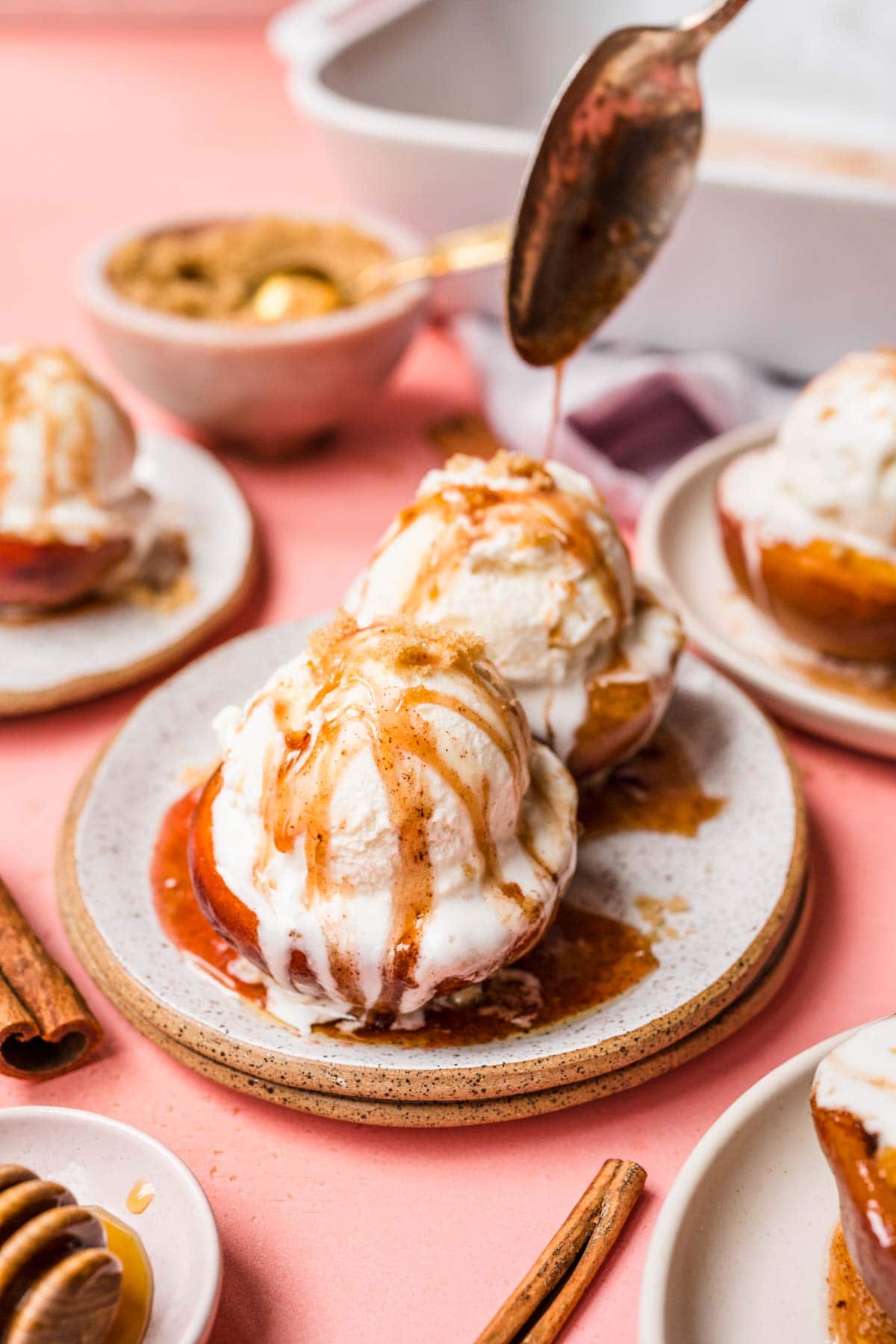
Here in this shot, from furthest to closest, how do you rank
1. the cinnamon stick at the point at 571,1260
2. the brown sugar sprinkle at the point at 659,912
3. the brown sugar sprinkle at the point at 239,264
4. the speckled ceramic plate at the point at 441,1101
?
the brown sugar sprinkle at the point at 239,264 → the brown sugar sprinkle at the point at 659,912 → the speckled ceramic plate at the point at 441,1101 → the cinnamon stick at the point at 571,1260

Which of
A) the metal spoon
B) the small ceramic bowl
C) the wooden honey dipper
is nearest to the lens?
the wooden honey dipper

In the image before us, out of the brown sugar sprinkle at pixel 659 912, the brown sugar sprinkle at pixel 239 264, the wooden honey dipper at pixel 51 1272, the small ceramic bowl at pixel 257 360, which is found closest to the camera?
the wooden honey dipper at pixel 51 1272

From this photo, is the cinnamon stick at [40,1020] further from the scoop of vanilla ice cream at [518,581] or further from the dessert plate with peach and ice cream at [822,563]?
the dessert plate with peach and ice cream at [822,563]

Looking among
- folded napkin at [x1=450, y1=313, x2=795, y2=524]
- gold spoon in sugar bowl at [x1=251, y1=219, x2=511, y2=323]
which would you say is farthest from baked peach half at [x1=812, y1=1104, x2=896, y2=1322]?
gold spoon in sugar bowl at [x1=251, y1=219, x2=511, y2=323]

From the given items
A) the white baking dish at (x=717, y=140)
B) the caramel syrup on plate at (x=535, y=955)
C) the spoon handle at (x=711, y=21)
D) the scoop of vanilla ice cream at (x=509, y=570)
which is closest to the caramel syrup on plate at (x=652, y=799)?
the caramel syrup on plate at (x=535, y=955)

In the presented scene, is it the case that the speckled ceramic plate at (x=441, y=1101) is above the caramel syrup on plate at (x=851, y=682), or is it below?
above

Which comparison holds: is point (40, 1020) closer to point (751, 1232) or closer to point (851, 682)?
point (751, 1232)

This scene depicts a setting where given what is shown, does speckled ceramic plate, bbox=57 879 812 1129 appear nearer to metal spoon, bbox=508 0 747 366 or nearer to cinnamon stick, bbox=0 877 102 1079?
cinnamon stick, bbox=0 877 102 1079

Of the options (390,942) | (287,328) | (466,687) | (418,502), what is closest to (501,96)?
(287,328)
